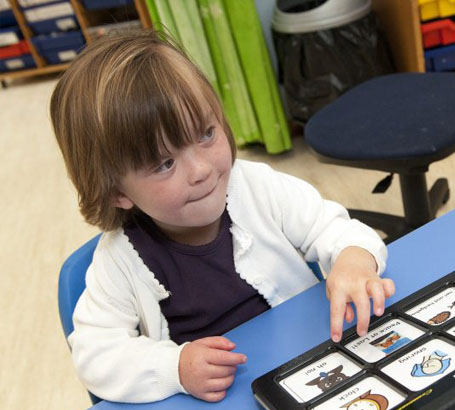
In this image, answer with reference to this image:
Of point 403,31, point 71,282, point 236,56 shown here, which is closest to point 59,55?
point 236,56

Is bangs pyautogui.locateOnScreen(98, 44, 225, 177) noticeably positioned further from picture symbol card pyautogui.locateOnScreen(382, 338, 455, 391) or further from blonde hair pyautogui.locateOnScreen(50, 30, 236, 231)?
picture symbol card pyautogui.locateOnScreen(382, 338, 455, 391)

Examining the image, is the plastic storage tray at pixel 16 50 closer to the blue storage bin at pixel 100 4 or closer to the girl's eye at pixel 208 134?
the blue storage bin at pixel 100 4

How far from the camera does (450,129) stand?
1105 millimetres

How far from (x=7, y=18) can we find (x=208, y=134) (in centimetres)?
425

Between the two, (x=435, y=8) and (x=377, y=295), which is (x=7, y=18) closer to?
(x=435, y=8)

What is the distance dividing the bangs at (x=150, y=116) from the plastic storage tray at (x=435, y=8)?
1.45 meters

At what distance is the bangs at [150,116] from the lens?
0.59 m

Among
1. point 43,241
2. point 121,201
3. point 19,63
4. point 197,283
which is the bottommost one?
point 43,241

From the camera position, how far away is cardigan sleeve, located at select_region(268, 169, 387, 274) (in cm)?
68

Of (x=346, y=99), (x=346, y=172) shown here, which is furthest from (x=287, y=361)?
(x=346, y=172)

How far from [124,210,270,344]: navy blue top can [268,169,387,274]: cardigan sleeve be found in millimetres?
87

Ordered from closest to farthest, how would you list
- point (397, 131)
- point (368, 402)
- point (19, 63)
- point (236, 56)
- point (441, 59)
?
point (368, 402), point (397, 131), point (441, 59), point (236, 56), point (19, 63)

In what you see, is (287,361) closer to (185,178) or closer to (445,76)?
(185,178)

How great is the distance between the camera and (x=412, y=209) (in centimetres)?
144
